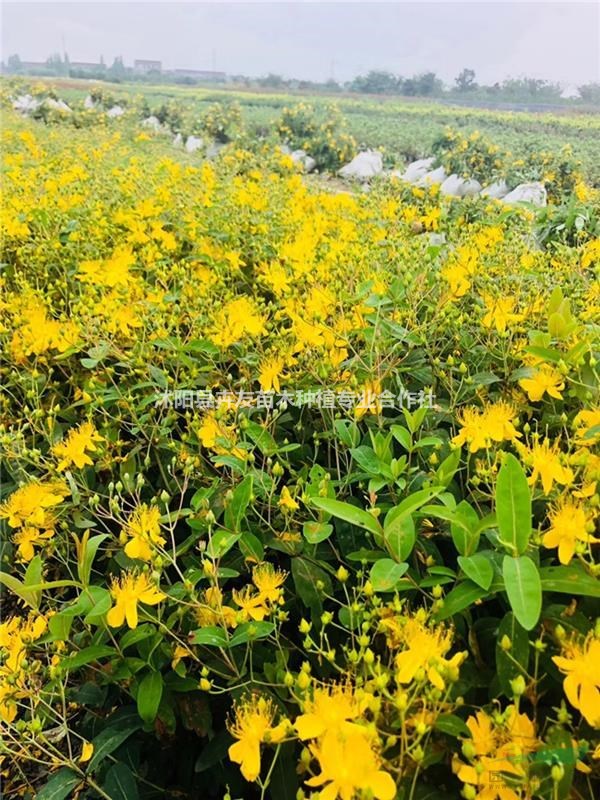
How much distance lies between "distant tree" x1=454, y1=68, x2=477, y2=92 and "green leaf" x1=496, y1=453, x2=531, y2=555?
37.9ft

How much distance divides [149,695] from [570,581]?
587mm

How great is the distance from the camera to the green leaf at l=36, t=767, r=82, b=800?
2.89 ft

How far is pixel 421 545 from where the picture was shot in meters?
0.91

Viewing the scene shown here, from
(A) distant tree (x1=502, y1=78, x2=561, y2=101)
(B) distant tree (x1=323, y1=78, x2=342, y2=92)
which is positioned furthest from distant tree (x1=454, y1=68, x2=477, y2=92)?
(B) distant tree (x1=323, y1=78, x2=342, y2=92)

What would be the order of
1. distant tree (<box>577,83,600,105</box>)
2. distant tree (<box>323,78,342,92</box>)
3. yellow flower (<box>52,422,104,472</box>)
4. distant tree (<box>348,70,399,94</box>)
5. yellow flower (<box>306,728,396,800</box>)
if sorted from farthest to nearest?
1. distant tree (<box>323,78,342,92</box>)
2. distant tree (<box>348,70,399,94</box>)
3. distant tree (<box>577,83,600,105</box>)
4. yellow flower (<box>52,422,104,472</box>)
5. yellow flower (<box>306,728,396,800</box>)

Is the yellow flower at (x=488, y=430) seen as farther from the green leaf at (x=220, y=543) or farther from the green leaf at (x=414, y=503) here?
the green leaf at (x=220, y=543)

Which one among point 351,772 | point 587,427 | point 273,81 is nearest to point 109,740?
point 351,772

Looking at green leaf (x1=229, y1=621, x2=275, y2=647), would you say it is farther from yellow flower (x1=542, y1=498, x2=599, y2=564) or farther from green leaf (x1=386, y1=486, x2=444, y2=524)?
yellow flower (x1=542, y1=498, x2=599, y2=564)

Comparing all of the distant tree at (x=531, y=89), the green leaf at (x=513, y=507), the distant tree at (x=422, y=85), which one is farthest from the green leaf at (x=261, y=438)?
the distant tree at (x=422, y=85)

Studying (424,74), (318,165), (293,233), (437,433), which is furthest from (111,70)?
(437,433)

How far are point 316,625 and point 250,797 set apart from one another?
1.08ft

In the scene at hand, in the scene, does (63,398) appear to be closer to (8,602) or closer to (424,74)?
(8,602)

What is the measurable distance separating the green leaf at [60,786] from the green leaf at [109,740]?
34mm

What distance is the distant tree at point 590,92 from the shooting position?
734 centimetres
